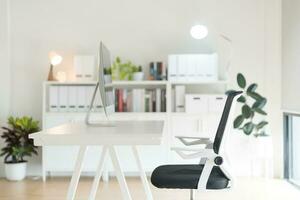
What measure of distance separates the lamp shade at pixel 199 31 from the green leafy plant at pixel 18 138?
7.32 ft

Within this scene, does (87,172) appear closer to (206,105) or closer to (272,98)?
(206,105)

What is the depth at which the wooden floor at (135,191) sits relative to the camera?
12.2ft

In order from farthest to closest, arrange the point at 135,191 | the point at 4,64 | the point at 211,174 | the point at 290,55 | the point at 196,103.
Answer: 1. the point at 4,64
2. the point at 196,103
3. the point at 290,55
4. the point at 135,191
5. the point at 211,174

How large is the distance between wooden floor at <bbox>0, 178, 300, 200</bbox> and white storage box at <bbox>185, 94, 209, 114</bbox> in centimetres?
97

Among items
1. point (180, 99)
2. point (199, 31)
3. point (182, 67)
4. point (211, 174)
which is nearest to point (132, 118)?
point (180, 99)

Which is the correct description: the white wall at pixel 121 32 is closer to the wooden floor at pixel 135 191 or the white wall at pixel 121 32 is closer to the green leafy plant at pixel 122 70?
the green leafy plant at pixel 122 70

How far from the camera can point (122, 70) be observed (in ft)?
15.0

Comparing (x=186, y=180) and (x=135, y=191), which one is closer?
(x=186, y=180)

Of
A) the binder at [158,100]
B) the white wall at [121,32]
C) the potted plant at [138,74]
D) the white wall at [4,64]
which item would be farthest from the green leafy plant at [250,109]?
the white wall at [4,64]

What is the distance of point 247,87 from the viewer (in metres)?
4.59

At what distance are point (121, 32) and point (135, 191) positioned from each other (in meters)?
2.03

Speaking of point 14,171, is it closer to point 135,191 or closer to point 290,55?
point 135,191

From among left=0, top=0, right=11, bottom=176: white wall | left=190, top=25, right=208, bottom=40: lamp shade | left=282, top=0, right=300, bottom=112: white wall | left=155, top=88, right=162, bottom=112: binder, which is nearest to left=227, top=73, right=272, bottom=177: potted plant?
left=282, top=0, right=300, bottom=112: white wall

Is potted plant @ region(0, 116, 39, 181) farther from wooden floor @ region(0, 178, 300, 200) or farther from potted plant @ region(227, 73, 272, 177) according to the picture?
potted plant @ region(227, 73, 272, 177)
